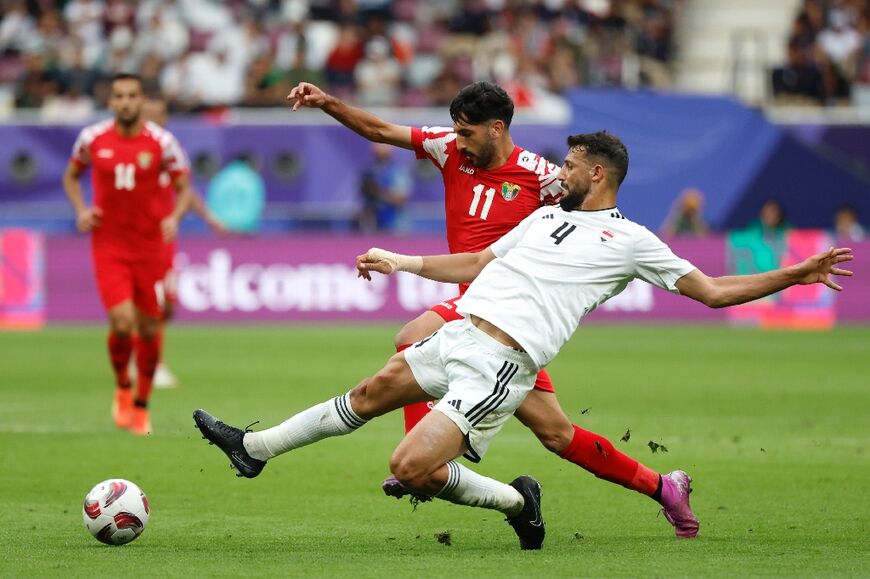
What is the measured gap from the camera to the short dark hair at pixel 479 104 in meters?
8.25

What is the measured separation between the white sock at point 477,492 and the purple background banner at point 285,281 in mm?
15327

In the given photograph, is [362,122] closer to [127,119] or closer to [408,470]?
[408,470]

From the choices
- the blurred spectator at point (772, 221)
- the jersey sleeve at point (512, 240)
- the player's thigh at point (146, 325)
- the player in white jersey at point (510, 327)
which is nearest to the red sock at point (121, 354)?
the player's thigh at point (146, 325)

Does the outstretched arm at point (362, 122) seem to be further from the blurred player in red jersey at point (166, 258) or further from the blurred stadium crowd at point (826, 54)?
the blurred stadium crowd at point (826, 54)

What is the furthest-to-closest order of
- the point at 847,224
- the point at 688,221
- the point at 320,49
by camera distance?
1. the point at 320,49
2. the point at 847,224
3. the point at 688,221

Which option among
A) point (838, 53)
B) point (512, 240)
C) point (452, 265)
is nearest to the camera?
point (512, 240)

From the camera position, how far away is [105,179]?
41.9 ft

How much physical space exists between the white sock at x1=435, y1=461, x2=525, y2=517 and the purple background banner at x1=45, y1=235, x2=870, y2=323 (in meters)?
15.3

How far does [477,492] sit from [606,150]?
1759 millimetres

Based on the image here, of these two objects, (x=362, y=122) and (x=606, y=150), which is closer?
(x=606, y=150)

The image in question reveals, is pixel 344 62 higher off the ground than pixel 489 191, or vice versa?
pixel 489 191

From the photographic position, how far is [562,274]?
7.49m

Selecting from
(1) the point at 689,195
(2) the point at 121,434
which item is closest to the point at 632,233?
(2) the point at 121,434

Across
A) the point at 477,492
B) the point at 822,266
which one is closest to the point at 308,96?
the point at 477,492
